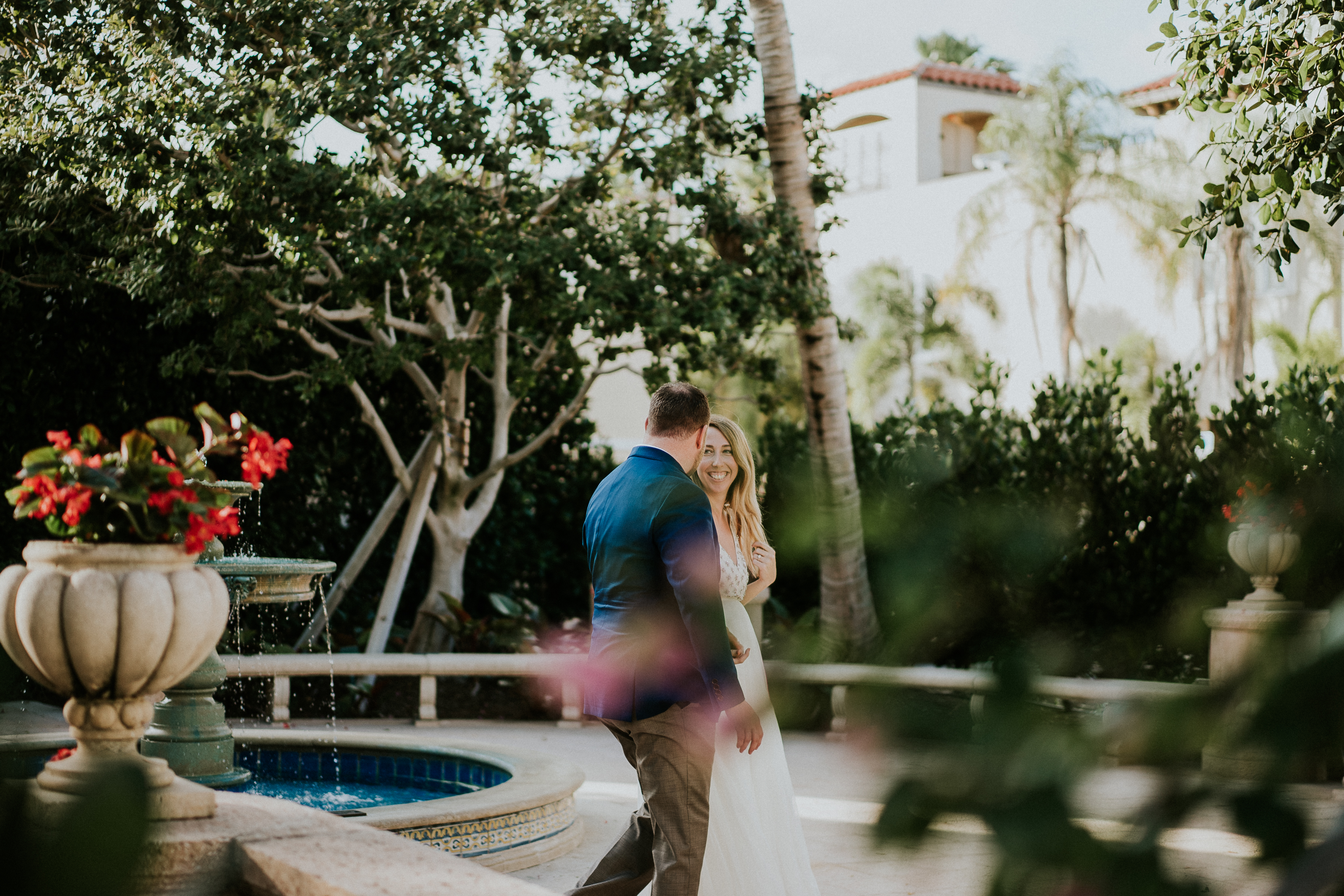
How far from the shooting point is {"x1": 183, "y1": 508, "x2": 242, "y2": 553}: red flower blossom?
134 inches

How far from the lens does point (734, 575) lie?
4.52m

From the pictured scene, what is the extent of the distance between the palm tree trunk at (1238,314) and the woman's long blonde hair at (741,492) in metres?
22.9

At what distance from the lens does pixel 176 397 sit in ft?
33.9

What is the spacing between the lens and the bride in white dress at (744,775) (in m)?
4.25

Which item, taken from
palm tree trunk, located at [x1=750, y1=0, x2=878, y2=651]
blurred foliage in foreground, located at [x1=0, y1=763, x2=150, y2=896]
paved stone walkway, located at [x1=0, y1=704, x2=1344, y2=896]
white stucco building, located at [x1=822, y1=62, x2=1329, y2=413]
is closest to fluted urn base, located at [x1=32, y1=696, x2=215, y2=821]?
blurred foliage in foreground, located at [x1=0, y1=763, x2=150, y2=896]

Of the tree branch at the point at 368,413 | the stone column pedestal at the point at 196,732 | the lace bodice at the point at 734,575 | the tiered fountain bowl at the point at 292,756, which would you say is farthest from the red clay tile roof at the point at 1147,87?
the stone column pedestal at the point at 196,732

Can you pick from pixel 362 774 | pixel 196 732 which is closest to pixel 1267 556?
pixel 196 732

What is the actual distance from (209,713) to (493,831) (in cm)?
144

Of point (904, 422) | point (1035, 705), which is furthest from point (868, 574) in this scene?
point (904, 422)

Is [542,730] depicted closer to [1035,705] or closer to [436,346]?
[436,346]

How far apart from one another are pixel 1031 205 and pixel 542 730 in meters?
22.5

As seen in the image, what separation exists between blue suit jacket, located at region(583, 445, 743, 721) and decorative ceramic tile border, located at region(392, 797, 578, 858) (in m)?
2.01

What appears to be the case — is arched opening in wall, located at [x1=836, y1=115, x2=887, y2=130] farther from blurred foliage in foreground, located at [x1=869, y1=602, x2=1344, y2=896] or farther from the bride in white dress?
blurred foliage in foreground, located at [x1=869, y1=602, x2=1344, y2=896]

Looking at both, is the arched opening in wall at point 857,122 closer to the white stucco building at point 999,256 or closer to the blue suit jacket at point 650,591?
the white stucco building at point 999,256
